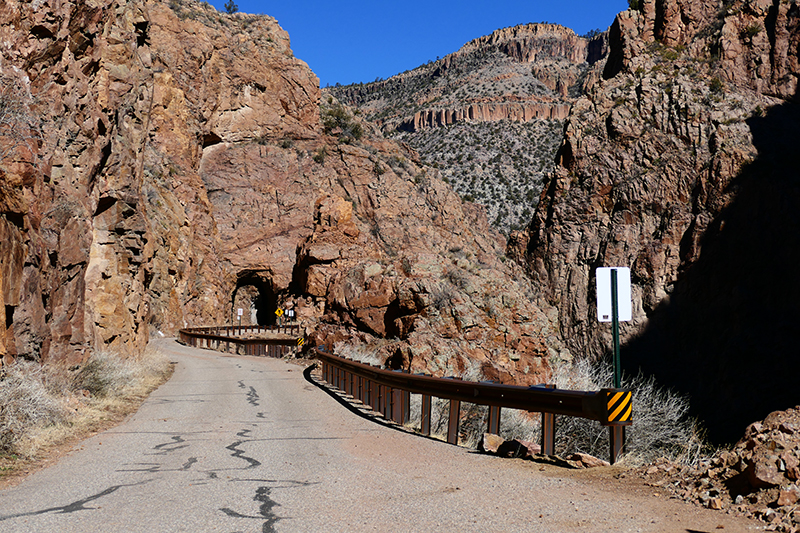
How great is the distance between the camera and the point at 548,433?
784cm

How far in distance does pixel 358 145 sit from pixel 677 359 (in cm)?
3607

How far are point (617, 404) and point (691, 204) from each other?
43194mm

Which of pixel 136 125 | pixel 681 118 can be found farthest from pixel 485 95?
pixel 136 125

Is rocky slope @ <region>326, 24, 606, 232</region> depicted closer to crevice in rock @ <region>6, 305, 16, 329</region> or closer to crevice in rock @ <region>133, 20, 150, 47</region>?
crevice in rock @ <region>133, 20, 150, 47</region>

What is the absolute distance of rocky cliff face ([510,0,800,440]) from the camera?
123 feet

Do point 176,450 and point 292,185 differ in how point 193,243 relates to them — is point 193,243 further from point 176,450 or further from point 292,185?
point 176,450

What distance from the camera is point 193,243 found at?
48.8m

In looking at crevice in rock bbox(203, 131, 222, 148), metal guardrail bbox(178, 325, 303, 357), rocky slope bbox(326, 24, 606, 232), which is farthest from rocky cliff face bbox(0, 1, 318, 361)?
rocky slope bbox(326, 24, 606, 232)

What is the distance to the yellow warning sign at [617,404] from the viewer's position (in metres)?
6.92

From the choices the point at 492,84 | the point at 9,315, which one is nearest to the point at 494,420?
the point at 9,315

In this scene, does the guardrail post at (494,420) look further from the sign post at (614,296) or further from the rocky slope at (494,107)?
the rocky slope at (494,107)

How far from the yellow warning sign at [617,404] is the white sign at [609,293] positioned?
33.4 inches

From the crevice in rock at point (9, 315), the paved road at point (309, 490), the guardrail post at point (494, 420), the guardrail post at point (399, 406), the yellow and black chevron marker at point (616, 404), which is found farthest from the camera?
the guardrail post at point (399, 406)

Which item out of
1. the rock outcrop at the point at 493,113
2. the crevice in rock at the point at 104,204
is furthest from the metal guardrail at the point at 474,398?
the rock outcrop at the point at 493,113
